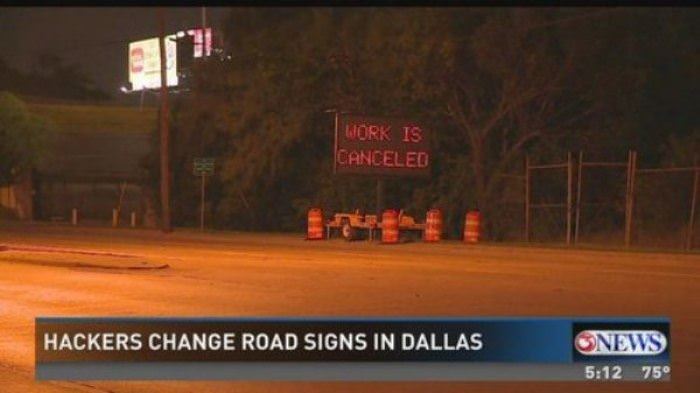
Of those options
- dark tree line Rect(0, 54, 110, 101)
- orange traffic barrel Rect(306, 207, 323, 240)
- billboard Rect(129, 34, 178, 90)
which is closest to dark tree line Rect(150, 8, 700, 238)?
orange traffic barrel Rect(306, 207, 323, 240)

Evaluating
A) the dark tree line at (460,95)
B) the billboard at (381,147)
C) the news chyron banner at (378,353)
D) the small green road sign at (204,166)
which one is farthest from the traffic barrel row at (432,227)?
the news chyron banner at (378,353)

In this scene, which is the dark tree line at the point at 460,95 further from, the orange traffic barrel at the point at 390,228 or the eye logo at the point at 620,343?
the eye logo at the point at 620,343

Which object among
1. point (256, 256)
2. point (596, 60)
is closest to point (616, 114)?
point (596, 60)

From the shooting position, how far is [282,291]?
56.5ft

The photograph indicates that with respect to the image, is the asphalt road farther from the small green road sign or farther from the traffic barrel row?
the small green road sign

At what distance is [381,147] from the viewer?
34281 millimetres

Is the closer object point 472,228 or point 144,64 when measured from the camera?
point 472,228

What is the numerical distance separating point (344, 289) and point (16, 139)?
47.2 m

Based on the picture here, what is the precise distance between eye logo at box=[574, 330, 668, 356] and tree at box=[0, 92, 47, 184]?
183 ft

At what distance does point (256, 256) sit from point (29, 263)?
562 cm

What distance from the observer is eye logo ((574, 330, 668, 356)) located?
8586mm

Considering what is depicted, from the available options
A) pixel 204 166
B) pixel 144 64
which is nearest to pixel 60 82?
pixel 144 64

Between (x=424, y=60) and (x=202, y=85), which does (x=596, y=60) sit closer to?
(x=424, y=60)

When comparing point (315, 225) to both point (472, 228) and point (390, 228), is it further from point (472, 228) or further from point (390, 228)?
point (472, 228)
